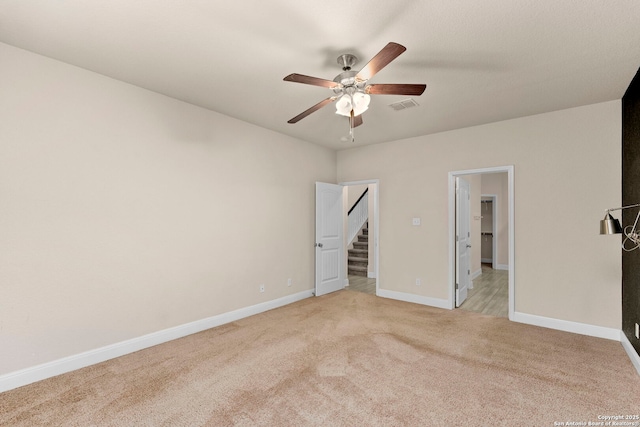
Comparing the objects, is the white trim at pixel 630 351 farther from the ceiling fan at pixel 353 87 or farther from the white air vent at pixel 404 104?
the white air vent at pixel 404 104

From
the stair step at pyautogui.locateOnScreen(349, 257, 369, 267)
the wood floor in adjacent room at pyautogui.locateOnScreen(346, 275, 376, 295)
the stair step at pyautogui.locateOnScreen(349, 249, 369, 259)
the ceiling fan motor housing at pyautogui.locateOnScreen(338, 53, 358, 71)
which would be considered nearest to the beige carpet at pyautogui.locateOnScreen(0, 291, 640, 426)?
the wood floor in adjacent room at pyautogui.locateOnScreen(346, 275, 376, 295)

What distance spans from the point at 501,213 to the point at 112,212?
875 cm

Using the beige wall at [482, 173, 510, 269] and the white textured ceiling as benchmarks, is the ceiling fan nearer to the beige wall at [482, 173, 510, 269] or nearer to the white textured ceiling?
the white textured ceiling

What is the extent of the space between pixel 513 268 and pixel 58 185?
17.1 ft

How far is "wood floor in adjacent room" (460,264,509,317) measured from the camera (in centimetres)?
449

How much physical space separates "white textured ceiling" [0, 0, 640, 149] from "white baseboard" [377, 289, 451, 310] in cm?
291

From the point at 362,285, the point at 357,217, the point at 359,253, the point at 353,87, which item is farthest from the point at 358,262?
the point at 353,87

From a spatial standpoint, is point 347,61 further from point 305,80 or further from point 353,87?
point 305,80

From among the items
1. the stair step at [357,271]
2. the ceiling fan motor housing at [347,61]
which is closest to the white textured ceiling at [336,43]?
the ceiling fan motor housing at [347,61]

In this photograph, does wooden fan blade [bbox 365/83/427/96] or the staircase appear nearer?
wooden fan blade [bbox 365/83/427/96]

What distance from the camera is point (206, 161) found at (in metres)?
3.70

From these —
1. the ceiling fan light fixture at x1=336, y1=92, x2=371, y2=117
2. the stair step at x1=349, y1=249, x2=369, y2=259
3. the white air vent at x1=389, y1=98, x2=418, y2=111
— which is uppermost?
the white air vent at x1=389, y1=98, x2=418, y2=111

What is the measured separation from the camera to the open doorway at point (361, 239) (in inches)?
234

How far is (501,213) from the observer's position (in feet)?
26.5
